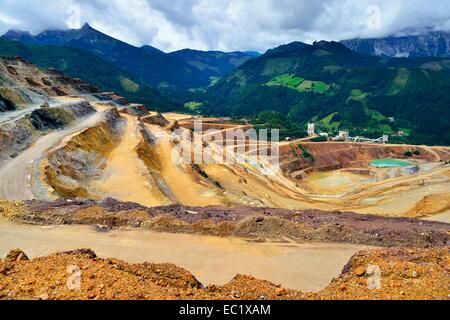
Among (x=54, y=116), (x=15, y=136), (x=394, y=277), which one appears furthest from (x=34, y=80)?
(x=394, y=277)

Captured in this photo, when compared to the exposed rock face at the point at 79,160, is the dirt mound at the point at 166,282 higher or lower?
lower

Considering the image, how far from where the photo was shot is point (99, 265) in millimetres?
14109

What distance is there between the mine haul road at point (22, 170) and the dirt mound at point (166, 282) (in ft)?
70.1

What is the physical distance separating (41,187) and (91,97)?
101414 millimetres

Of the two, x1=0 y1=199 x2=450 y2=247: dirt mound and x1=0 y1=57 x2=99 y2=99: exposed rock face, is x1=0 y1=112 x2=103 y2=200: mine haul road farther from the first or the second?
x1=0 y1=57 x2=99 y2=99: exposed rock face

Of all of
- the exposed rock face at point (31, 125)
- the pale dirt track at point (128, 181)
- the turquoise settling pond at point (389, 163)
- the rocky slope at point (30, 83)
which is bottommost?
the pale dirt track at point (128, 181)

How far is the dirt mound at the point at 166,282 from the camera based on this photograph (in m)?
12.0

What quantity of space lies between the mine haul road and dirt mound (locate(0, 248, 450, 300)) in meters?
21.4

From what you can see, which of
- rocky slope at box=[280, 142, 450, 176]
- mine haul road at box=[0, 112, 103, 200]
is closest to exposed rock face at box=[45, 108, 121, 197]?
mine haul road at box=[0, 112, 103, 200]

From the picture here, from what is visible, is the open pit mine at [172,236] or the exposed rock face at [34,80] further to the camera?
the exposed rock face at [34,80]

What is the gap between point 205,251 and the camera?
21.2 metres

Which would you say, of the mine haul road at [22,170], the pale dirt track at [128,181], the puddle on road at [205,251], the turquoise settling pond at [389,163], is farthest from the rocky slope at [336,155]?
the puddle on road at [205,251]

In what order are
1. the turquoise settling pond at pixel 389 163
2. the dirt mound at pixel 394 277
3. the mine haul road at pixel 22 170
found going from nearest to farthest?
the dirt mound at pixel 394 277 → the mine haul road at pixel 22 170 → the turquoise settling pond at pixel 389 163

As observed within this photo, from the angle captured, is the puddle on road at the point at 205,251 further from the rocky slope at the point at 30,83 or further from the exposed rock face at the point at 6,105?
the rocky slope at the point at 30,83
